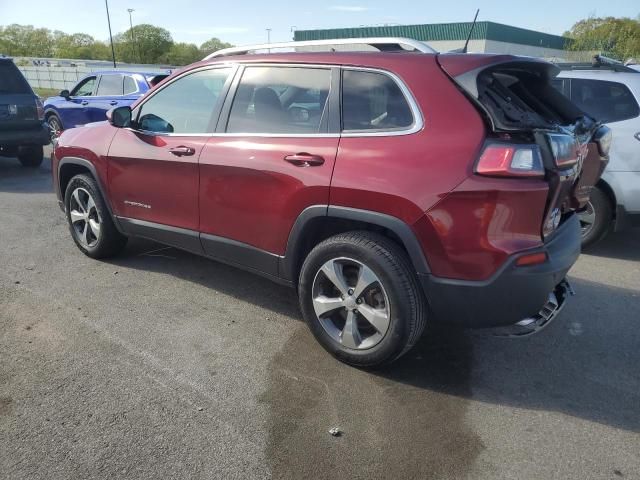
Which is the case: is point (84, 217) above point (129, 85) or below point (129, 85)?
below

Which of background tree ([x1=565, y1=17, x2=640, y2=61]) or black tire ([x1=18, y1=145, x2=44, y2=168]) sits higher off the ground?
background tree ([x1=565, y1=17, x2=640, y2=61])

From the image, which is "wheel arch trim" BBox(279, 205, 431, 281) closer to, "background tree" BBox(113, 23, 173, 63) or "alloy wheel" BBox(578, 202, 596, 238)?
"alloy wheel" BBox(578, 202, 596, 238)

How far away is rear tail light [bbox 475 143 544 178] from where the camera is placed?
2.54 meters

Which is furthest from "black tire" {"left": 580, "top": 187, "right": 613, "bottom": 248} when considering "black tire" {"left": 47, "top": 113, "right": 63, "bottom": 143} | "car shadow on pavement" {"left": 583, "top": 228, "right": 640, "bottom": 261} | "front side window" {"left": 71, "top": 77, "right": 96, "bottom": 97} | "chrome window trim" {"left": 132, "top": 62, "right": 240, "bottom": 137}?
"black tire" {"left": 47, "top": 113, "right": 63, "bottom": 143}

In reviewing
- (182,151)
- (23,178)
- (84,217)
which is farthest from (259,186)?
(23,178)

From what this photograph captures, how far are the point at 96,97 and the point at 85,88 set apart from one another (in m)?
0.92

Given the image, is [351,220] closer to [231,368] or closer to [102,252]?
[231,368]

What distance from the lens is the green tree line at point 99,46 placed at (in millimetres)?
90062

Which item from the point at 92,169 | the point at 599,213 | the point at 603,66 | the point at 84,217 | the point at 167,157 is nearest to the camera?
the point at 167,157

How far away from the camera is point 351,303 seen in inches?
122

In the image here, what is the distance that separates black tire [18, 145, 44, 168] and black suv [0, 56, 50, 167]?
1.53ft

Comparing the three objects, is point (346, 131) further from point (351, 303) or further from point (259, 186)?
point (351, 303)

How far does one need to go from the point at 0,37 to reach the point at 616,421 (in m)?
113

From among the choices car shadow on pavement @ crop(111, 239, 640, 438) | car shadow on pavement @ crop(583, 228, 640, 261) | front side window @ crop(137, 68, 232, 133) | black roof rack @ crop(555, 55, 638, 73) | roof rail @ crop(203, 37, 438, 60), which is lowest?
car shadow on pavement @ crop(583, 228, 640, 261)
